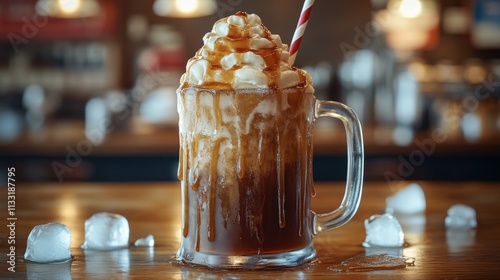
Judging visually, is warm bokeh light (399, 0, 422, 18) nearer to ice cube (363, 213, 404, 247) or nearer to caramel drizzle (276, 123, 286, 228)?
ice cube (363, 213, 404, 247)

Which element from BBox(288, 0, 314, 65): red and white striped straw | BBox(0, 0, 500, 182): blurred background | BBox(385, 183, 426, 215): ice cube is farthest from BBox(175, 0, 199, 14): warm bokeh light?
BBox(288, 0, 314, 65): red and white striped straw

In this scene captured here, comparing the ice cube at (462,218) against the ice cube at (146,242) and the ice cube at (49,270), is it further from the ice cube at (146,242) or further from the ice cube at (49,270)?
the ice cube at (49,270)

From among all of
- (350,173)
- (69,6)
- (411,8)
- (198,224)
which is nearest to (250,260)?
(198,224)

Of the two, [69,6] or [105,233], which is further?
[69,6]

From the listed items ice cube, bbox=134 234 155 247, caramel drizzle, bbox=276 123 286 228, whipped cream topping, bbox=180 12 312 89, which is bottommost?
ice cube, bbox=134 234 155 247

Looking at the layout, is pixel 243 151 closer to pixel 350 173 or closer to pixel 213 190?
pixel 213 190

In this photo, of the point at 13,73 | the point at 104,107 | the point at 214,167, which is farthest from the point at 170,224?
the point at 13,73

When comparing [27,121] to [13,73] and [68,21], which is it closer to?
[13,73]
